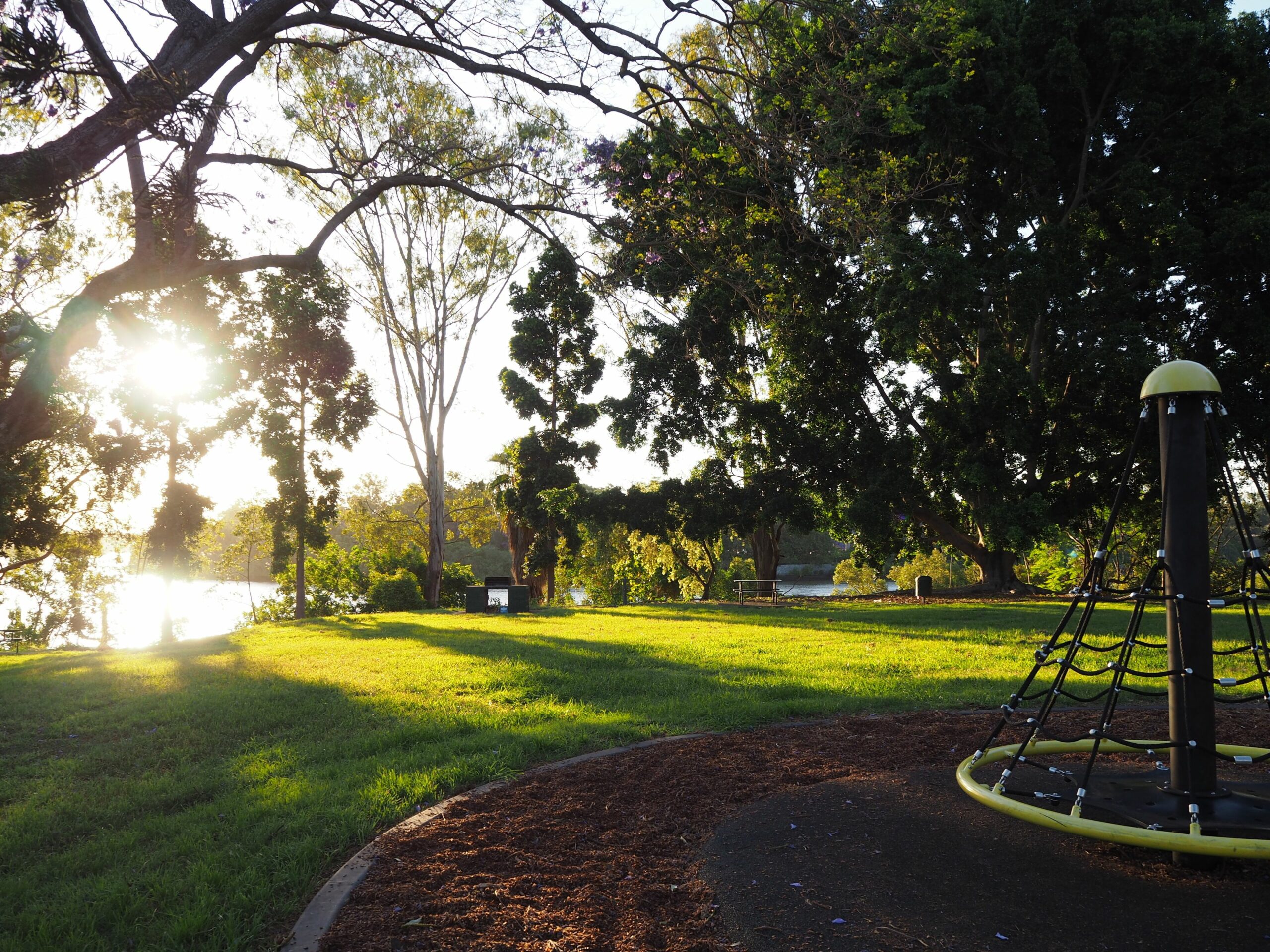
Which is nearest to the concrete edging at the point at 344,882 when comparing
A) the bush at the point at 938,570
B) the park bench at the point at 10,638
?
the park bench at the point at 10,638

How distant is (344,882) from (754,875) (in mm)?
1700

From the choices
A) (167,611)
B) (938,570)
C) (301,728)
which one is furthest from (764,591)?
(938,570)

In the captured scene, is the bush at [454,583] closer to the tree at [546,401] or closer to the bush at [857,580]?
the tree at [546,401]

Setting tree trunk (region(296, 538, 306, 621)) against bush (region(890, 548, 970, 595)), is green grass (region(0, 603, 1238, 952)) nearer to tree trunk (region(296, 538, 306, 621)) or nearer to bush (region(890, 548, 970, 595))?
tree trunk (region(296, 538, 306, 621))

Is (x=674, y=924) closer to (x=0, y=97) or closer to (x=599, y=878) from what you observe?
(x=599, y=878)

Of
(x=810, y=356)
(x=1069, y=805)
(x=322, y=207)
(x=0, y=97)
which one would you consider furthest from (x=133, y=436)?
(x=1069, y=805)

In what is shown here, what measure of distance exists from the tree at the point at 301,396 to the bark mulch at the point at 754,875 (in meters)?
20.3

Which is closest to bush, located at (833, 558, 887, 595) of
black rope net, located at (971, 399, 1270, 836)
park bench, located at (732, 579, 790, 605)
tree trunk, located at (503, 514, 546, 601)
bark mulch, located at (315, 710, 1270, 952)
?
park bench, located at (732, 579, 790, 605)

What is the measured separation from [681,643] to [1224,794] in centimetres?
879

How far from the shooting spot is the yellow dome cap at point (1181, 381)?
3.54m

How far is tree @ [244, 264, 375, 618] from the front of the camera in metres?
22.7

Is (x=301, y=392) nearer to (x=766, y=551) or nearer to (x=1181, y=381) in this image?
(x=766, y=551)

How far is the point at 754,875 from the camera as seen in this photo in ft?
11.1

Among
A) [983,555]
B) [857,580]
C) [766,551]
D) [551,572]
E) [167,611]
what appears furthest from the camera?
[857,580]
